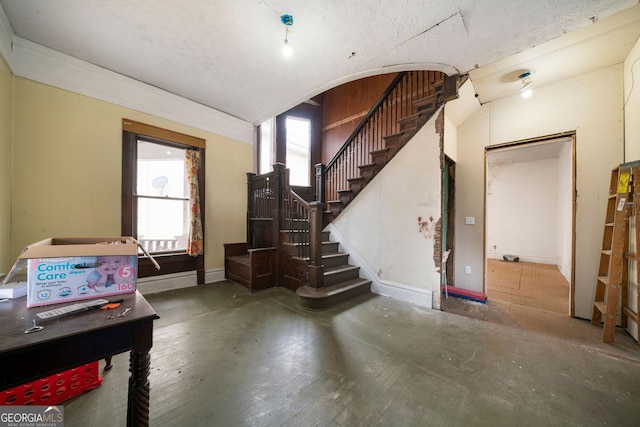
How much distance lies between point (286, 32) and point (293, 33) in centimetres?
7

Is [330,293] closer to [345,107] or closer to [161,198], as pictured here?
[161,198]

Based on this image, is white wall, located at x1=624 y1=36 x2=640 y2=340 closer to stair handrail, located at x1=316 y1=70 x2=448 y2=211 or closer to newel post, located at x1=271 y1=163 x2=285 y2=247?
stair handrail, located at x1=316 y1=70 x2=448 y2=211

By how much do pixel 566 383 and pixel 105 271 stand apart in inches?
121

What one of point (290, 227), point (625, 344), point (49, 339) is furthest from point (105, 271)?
point (625, 344)

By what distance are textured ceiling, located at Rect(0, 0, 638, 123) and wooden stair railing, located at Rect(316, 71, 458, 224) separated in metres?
0.41

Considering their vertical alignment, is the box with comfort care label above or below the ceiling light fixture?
below

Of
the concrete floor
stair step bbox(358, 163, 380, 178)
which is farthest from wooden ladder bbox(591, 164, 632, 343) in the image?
stair step bbox(358, 163, 380, 178)

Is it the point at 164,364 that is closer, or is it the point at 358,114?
the point at 164,364

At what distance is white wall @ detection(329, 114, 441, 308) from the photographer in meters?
3.01

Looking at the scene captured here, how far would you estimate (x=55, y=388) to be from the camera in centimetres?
134

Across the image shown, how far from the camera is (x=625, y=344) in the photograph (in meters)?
2.09

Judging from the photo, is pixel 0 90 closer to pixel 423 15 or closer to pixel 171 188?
pixel 171 188

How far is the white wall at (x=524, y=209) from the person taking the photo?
5.91m

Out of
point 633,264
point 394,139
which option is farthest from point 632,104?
point 394,139
